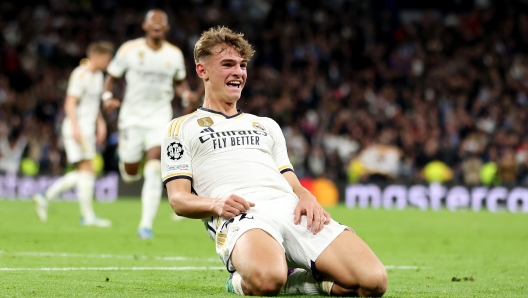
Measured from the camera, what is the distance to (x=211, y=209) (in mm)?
5309

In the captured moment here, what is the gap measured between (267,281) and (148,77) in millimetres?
6343

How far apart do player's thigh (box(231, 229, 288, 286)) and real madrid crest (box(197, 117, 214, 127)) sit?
830 mm

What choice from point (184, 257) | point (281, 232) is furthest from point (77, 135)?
point (281, 232)

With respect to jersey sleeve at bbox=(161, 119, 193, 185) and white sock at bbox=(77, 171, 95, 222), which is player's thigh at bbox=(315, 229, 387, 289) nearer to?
jersey sleeve at bbox=(161, 119, 193, 185)

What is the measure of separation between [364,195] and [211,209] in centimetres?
1582

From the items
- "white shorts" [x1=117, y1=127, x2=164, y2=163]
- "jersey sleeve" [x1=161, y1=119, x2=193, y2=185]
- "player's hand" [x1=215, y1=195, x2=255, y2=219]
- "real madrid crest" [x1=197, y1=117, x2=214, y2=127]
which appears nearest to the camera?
"player's hand" [x1=215, y1=195, x2=255, y2=219]

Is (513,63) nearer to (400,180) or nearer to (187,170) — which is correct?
(400,180)

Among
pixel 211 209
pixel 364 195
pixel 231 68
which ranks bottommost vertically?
pixel 364 195

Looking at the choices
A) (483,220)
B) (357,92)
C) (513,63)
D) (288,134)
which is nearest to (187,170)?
(483,220)

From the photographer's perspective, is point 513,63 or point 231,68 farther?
point 513,63

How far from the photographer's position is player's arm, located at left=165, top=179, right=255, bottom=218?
5246 millimetres

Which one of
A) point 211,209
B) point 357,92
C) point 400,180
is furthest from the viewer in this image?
point 357,92

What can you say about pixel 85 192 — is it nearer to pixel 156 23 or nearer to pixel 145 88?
pixel 145 88

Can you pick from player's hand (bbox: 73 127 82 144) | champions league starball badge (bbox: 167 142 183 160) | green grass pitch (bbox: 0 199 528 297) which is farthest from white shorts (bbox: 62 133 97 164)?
champions league starball badge (bbox: 167 142 183 160)
